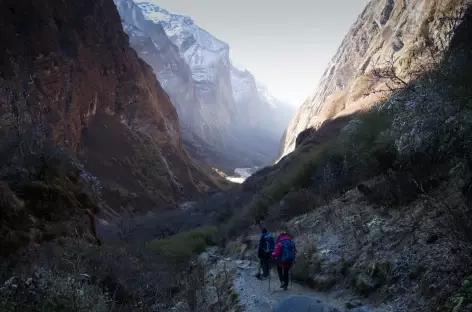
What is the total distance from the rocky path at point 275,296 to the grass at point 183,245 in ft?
22.4

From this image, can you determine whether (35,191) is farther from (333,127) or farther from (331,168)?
(333,127)

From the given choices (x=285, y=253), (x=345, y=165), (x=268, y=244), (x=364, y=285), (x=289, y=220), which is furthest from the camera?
(x=345, y=165)

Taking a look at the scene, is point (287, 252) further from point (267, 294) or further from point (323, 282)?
point (267, 294)

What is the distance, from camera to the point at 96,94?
1855 inches

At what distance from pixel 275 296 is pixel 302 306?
6.89 ft

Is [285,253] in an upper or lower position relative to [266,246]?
upper

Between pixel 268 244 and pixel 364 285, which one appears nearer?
pixel 364 285

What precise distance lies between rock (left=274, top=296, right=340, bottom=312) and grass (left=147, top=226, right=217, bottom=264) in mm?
11371

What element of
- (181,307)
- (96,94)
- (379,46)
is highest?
(379,46)

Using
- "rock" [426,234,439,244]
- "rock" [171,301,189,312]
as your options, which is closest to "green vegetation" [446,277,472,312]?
"rock" [426,234,439,244]

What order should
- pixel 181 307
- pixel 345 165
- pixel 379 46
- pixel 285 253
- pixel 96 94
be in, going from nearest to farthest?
pixel 285 253, pixel 181 307, pixel 345 165, pixel 96 94, pixel 379 46

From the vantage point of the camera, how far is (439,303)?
5031mm

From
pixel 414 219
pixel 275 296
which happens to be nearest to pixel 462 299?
pixel 414 219

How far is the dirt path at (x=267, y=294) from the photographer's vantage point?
752cm
